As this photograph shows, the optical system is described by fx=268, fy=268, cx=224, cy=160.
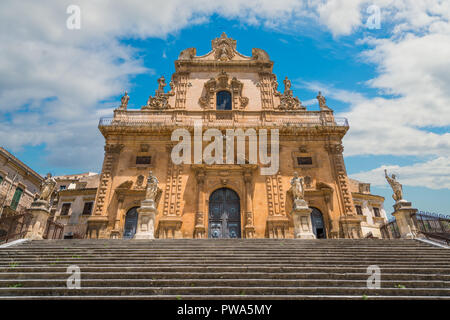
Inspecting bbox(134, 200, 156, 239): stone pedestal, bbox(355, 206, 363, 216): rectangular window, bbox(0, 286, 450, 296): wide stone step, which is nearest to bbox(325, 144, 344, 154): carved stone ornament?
bbox(355, 206, 363, 216): rectangular window

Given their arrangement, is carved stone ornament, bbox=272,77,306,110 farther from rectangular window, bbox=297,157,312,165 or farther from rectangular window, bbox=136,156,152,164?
rectangular window, bbox=136,156,152,164

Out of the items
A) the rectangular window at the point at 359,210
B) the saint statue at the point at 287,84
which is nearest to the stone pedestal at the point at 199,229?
the saint statue at the point at 287,84

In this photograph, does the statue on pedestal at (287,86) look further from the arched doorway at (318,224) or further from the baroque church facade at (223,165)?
the arched doorway at (318,224)

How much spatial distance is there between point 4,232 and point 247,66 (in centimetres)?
2111

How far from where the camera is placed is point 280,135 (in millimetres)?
18234

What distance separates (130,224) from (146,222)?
4642mm

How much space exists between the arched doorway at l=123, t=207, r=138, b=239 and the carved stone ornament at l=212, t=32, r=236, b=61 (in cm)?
1344

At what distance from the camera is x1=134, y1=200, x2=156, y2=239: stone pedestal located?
11602mm

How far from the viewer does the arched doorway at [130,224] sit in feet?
51.7

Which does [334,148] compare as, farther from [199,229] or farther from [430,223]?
[199,229]

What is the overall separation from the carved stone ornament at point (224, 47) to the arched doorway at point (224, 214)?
36.6ft
